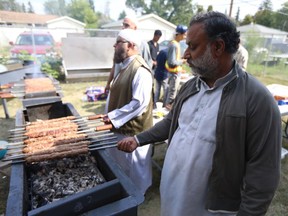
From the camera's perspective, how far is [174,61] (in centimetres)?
529

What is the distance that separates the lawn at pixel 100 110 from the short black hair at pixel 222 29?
2.53 m

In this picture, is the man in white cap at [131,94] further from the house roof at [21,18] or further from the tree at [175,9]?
the tree at [175,9]

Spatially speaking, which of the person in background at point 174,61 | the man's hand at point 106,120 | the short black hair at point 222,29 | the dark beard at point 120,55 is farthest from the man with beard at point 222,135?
the person in background at point 174,61

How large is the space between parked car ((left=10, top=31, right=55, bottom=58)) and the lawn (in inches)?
124

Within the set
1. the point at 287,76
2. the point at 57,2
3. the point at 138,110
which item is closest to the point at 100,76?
the point at 138,110

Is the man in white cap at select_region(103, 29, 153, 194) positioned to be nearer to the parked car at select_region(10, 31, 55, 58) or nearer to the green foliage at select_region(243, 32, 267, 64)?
the parked car at select_region(10, 31, 55, 58)

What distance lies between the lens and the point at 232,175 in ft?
4.32

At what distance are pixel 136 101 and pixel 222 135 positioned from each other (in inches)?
52.7

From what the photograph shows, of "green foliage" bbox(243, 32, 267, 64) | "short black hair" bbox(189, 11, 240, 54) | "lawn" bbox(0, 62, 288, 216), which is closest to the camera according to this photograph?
"short black hair" bbox(189, 11, 240, 54)

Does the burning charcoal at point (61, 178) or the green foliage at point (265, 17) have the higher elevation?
the green foliage at point (265, 17)

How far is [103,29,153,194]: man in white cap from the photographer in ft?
7.98

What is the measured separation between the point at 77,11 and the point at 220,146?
72782 mm

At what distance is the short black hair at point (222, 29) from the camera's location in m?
1.24

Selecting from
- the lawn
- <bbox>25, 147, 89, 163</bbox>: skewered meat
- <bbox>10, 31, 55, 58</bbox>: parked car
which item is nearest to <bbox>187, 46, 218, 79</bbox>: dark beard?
<bbox>25, 147, 89, 163</bbox>: skewered meat
